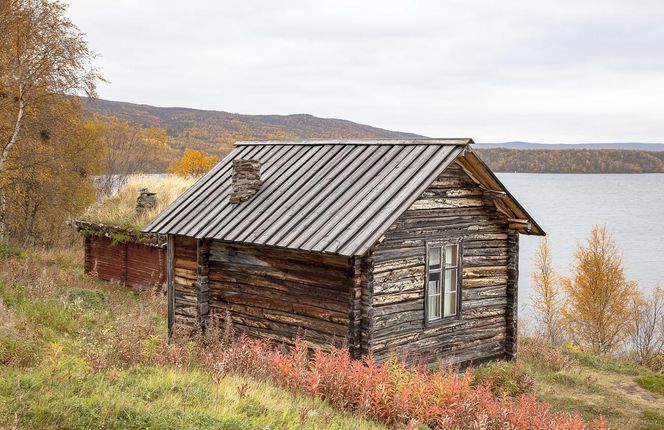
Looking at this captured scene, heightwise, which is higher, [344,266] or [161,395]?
[344,266]

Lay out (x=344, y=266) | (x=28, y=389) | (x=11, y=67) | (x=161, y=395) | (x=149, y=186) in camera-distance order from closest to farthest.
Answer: (x=28, y=389)
(x=161, y=395)
(x=344, y=266)
(x=11, y=67)
(x=149, y=186)

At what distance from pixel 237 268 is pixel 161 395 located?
623cm

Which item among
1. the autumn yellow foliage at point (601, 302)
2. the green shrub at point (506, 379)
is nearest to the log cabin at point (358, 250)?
the green shrub at point (506, 379)

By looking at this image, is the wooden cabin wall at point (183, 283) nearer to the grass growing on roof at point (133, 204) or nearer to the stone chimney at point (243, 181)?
the stone chimney at point (243, 181)

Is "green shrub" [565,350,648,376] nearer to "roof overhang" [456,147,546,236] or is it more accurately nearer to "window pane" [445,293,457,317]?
"roof overhang" [456,147,546,236]

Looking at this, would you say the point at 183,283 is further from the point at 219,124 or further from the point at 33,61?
the point at 219,124

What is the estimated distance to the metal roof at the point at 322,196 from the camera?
37.4ft

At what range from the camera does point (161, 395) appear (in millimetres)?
7551

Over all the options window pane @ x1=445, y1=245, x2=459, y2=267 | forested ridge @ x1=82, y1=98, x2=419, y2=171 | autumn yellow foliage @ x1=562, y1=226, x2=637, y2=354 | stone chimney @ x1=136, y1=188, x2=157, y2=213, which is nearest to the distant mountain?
forested ridge @ x1=82, y1=98, x2=419, y2=171

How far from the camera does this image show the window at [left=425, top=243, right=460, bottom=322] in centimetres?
1288

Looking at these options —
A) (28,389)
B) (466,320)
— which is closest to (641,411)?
(466,320)

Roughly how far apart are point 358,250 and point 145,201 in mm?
18392

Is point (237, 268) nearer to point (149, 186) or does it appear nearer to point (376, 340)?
point (376, 340)

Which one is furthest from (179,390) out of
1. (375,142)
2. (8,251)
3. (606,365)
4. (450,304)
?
(8,251)
